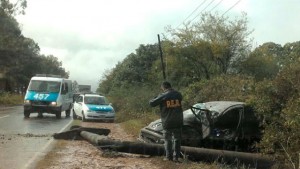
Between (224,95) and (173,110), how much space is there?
10013 millimetres

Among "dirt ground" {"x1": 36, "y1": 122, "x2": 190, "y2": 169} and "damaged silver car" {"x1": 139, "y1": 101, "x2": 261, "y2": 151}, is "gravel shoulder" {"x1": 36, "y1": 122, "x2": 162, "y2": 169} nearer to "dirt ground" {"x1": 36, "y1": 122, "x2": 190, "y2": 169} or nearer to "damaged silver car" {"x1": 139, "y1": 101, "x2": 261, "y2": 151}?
"dirt ground" {"x1": 36, "y1": 122, "x2": 190, "y2": 169}

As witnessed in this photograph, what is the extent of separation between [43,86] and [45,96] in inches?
33.6

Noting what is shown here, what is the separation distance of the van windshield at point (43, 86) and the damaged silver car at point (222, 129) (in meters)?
15.6

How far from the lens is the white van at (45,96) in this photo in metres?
26.1

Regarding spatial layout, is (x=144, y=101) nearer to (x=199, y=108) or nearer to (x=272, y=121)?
(x=199, y=108)

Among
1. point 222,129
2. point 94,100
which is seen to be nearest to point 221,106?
point 222,129

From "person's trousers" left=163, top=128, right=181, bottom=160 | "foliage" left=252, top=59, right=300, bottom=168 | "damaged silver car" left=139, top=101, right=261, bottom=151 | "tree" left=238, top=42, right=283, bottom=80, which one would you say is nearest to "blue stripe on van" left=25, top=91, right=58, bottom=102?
"damaged silver car" left=139, top=101, right=261, bottom=151

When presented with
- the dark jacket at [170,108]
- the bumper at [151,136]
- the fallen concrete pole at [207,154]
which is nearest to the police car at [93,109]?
the bumper at [151,136]

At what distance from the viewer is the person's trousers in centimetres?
1059

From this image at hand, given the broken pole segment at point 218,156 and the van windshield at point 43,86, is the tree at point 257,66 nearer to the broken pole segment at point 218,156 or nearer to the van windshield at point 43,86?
the van windshield at point 43,86

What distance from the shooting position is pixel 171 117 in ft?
34.5

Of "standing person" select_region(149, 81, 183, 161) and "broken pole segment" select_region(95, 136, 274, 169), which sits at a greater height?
"standing person" select_region(149, 81, 183, 161)

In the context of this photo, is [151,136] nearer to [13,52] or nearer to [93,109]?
[93,109]

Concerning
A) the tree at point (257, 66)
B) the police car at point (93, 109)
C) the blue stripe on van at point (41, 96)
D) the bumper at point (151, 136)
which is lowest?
the bumper at point (151, 136)
